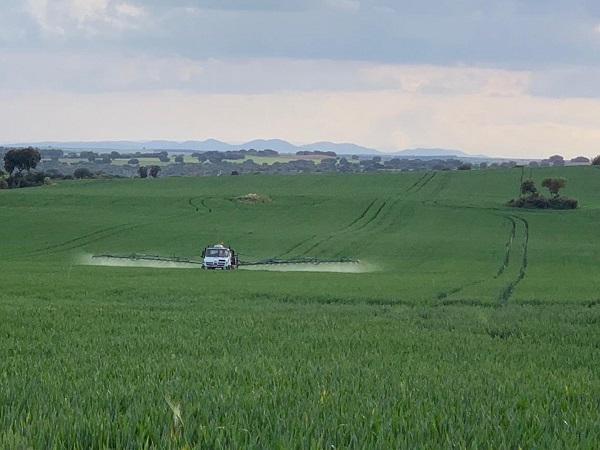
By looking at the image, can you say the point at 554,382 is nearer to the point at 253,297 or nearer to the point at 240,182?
the point at 253,297

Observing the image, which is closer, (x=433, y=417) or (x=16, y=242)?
(x=433, y=417)

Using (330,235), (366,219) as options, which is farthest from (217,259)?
(366,219)

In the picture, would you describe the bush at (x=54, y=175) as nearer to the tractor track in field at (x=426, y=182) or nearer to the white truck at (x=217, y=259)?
the tractor track in field at (x=426, y=182)

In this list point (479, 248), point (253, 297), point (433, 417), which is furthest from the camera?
point (479, 248)

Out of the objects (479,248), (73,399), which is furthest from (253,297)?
(479,248)

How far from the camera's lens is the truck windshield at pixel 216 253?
5072 centimetres

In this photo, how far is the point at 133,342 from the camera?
602 inches

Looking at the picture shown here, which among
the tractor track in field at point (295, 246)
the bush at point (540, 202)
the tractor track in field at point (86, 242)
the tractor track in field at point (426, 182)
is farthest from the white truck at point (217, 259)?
the tractor track in field at point (426, 182)

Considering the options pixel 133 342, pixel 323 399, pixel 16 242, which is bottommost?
pixel 16 242

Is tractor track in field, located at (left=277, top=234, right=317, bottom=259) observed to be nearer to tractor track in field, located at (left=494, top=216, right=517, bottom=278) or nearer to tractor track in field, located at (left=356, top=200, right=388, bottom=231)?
tractor track in field, located at (left=356, top=200, right=388, bottom=231)

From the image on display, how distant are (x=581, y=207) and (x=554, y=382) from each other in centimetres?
8955

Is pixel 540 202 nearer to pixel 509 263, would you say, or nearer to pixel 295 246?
pixel 295 246

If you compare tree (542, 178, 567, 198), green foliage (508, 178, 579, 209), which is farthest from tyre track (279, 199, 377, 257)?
tree (542, 178, 567, 198)

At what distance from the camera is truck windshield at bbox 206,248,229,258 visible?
5072cm
